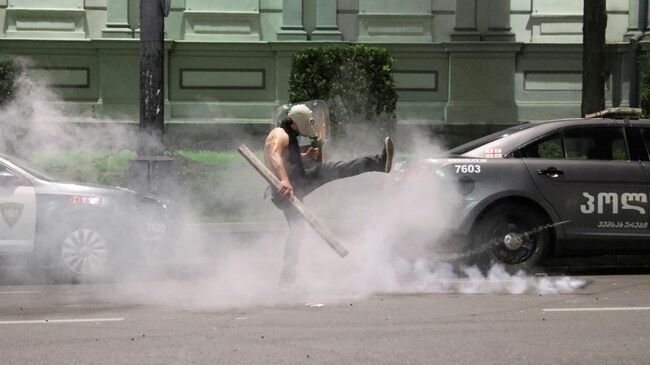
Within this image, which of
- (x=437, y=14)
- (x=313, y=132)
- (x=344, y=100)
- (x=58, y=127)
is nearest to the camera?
(x=313, y=132)

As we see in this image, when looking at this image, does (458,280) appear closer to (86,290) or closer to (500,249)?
(500,249)

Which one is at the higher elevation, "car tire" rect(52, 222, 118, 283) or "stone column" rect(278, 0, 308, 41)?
"stone column" rect(278, 0, 308, 41)

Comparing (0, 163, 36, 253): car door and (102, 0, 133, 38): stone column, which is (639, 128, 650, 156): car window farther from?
(102, 0, 133, 38): stone column

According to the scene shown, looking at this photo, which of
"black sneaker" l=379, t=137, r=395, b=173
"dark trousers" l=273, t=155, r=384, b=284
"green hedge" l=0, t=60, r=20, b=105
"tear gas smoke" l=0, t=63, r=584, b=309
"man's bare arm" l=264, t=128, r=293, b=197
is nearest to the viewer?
"black sneaker" l=379, t=137, r=395, b=173

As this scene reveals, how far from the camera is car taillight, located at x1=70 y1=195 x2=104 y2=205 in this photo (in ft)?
31.7

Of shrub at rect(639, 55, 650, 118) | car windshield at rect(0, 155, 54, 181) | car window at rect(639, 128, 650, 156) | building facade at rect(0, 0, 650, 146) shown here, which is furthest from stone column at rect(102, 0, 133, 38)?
car window at rect(639, 128, 650, 156)

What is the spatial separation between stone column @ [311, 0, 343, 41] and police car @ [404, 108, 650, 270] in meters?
9.14

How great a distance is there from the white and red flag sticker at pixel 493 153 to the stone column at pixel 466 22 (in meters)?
9.24

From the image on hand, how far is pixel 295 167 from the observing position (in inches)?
347

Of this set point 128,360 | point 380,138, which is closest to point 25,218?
point 128,360

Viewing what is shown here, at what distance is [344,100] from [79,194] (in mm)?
7684

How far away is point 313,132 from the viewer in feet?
28.8

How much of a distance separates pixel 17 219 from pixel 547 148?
5.22m

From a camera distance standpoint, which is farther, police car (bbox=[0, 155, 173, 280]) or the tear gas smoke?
police car (bbox=[0, 155, 173, 280])
